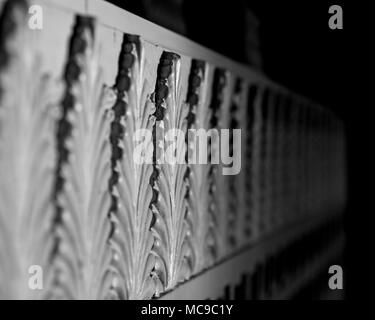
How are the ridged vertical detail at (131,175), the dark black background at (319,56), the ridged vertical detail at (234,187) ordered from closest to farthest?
the ridged vertical detail at (131,175) → the ridged vertical detail at (234,187) → the dark black background at (319,56)

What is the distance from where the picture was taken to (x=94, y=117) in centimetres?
34

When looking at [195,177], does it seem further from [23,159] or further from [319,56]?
[319,56]

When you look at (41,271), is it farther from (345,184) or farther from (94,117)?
(345,184)

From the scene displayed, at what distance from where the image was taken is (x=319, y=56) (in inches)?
46.4

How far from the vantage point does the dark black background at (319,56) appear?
2.98 ft

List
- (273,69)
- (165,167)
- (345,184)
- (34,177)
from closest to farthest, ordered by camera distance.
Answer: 1. (34,177)
2. (165,167)
3. (273,69)
4. (345,184)

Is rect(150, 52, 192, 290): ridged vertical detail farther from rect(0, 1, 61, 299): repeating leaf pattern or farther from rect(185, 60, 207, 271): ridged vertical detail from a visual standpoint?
rect(0, 1, 61, 299): repeating leaf pattern

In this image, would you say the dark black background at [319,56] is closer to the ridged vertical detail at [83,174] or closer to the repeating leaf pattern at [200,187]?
the repeating leaf pattern at [200,187]

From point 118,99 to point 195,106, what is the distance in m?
0.16

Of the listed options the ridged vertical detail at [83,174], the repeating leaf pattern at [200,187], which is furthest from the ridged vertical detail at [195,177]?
the ridged vertical detail at [83,174]

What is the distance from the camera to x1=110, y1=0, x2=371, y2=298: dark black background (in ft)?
2.98

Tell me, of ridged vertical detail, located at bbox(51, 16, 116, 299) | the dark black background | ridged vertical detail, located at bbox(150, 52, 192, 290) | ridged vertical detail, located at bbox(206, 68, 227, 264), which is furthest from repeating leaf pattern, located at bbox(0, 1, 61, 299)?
the dark black background
